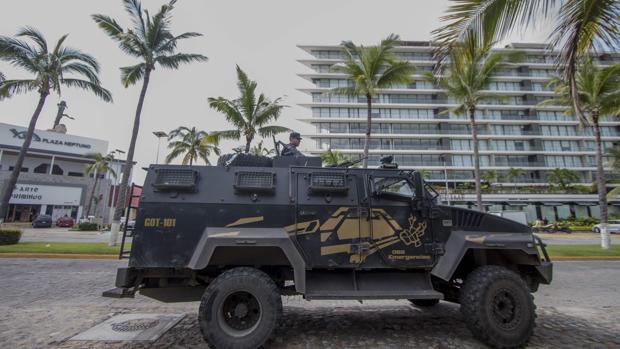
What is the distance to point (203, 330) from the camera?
3.21 meters

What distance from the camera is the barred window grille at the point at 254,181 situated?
12.7ft

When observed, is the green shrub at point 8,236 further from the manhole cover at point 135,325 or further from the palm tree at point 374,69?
the palm tree at point 374,69

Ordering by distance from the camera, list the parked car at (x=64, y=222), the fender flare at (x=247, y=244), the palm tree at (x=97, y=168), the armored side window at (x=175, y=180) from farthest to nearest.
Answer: the palm tree at (x=97, y=168)
the parked car at (x=64, y=222)
the armored side window at (x=175, y=180)
the fender flare at (x=247, y=244)

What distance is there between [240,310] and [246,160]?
1.99 m

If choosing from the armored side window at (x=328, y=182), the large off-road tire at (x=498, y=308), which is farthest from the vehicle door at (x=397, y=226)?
the large off-road tire at (x=498, y=308)

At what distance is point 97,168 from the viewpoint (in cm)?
3731

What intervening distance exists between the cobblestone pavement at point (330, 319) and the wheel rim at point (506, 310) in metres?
0.41

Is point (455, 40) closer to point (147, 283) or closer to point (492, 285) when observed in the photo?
point (492, 285)

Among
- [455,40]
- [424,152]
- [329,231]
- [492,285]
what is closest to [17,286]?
[329,231]

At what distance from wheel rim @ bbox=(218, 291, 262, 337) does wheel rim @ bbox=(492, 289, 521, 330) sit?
2926 mm

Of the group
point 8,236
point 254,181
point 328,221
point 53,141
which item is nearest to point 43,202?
point 53,141

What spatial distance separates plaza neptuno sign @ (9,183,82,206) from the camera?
33.7m

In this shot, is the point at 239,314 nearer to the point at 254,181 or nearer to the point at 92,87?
the point at 254,181

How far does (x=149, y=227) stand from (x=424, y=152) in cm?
4992
